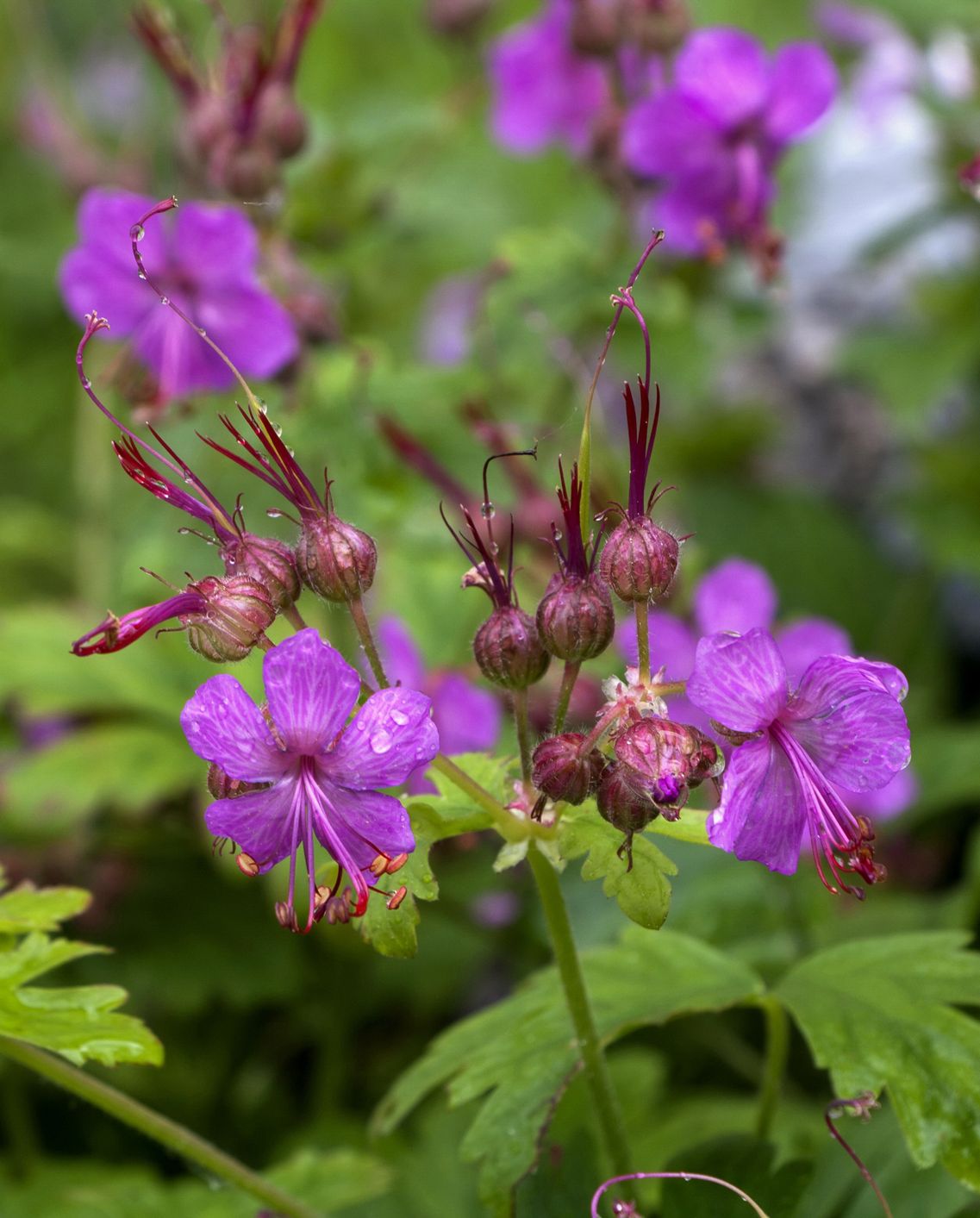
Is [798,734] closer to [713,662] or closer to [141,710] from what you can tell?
[713,662]

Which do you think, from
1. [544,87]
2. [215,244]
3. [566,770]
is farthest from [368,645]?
[544,87]

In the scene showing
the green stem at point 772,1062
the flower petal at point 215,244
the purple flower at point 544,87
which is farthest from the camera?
the purple flower at point 544,87

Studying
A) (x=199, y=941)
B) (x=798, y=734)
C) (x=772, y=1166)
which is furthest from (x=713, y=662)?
(x=199, y=941)

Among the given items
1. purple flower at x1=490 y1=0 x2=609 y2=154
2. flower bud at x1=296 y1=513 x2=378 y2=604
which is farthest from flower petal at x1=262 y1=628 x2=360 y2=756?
purple flower at x1=490 y1=0 x2=609 y2=154

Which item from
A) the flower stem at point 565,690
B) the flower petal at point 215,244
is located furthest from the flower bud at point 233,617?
the flower petal at point 215,244

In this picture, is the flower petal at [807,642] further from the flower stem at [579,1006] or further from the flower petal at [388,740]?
the flower petal at [388,740]

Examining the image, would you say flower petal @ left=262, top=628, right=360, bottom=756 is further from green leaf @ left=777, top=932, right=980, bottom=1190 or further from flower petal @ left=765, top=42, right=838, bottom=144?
flower petal @ left=765, top=42, right=838, bottom=144

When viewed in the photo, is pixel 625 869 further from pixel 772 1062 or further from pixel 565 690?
pixel 772 1062
